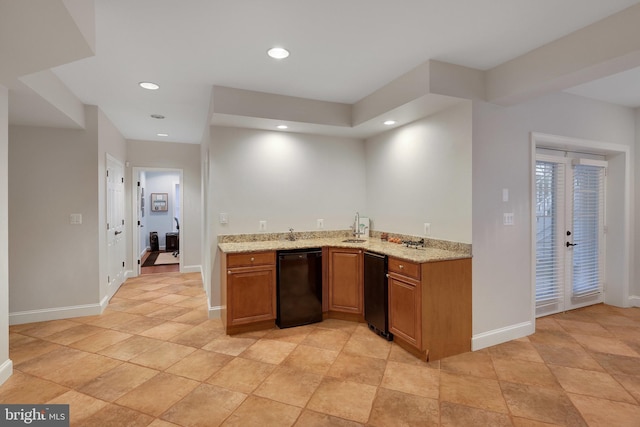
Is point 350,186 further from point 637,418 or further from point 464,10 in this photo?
point 637,418

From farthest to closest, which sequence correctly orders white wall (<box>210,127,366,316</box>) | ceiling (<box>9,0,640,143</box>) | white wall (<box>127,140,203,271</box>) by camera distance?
1. white wall (<box>127,140,203,271</box>)
2. white wall (<box>210,127,366,316</box>)
3. ceiling (<box>9,0,640,143</box>)

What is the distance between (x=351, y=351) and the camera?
2934mm

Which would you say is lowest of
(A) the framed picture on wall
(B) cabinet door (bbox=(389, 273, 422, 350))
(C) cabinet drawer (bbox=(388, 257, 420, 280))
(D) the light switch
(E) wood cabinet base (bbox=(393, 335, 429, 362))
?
(E) wood cabinet base (bbox=(393, 335, 429, 362))

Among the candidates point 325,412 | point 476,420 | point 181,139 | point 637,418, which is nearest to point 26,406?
point 325,412

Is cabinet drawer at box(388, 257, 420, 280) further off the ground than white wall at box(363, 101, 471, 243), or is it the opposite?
white wall at box(363, 101, 471, 243)

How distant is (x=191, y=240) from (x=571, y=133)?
626cm

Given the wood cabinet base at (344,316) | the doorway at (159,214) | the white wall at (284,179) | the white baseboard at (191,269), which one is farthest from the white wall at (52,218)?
the doorway at (159,214)

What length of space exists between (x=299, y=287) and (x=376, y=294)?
33.5 inches

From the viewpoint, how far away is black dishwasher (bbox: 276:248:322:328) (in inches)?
136

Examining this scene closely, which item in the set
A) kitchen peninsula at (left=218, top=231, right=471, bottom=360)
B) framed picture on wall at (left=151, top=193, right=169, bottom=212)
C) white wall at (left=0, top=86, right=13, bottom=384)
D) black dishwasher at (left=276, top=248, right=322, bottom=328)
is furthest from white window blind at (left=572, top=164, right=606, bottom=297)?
framed picture on wall at (left=151, top=193, right=169, bottom=212)

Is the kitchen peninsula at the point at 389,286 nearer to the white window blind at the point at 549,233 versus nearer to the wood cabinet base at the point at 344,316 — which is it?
the wood cabinet base at the point at 344,316

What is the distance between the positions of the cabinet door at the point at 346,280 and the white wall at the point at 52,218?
296 cm

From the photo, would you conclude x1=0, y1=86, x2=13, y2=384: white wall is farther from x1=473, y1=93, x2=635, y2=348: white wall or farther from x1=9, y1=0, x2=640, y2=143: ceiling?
x1=473, y1=93, x2=635, y2=348: white wall

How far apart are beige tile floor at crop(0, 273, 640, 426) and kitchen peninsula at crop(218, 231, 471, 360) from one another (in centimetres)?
19
